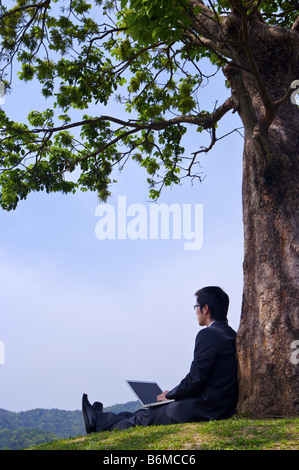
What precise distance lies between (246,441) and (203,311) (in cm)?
277

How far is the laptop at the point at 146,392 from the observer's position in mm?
7484

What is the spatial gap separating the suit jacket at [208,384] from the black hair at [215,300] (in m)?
0.27

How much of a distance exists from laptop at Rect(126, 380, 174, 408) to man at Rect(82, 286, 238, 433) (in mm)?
123

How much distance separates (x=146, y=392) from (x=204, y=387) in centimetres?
110

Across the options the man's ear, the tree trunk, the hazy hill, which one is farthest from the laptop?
the hazy hill

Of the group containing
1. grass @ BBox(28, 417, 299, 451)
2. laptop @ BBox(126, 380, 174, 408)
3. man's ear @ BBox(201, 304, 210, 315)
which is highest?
man's ear @ BBox(201, 304, 210, 315)

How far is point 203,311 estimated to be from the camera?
781 centimetres

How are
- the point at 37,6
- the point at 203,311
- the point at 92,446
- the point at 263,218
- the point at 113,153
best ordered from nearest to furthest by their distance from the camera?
the point at 92,446 < the point at 203,311 < the point at 263,218 < the point at 37,6 < the point at 113,153

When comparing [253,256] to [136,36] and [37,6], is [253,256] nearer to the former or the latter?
[136,36]

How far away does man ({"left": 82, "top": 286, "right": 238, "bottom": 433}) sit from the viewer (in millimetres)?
7016

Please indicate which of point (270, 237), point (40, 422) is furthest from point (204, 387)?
point (40, 422)

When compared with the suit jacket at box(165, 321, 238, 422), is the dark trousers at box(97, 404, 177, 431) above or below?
below

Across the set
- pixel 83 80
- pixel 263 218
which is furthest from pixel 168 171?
pixel 263 218

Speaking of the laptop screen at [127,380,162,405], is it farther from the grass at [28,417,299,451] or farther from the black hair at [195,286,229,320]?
the black hair at [195,286,229,320]
